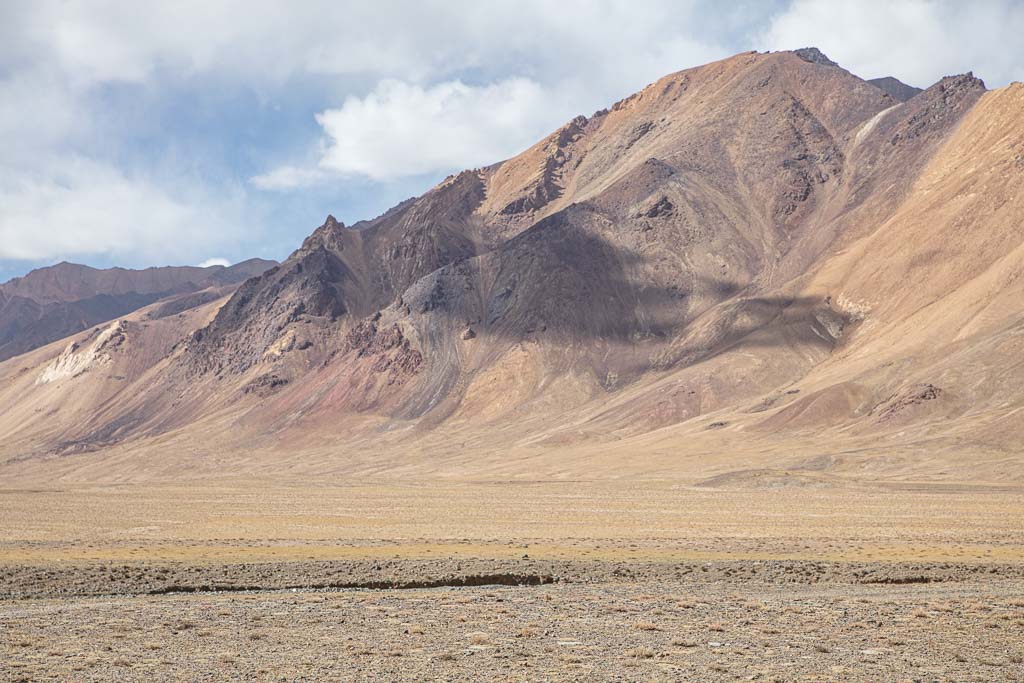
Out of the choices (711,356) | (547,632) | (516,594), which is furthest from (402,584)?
(711,356)

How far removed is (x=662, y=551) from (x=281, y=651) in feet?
72.1

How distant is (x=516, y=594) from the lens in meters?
28.2

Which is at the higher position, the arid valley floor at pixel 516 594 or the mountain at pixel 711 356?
the mountain at pixel 711 356

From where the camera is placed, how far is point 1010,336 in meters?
116

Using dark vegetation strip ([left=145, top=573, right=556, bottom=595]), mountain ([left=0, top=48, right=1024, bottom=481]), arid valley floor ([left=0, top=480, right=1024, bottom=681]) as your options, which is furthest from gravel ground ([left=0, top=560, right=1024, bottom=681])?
mountain ([left=0, top=48, right=1024, bottom=481])

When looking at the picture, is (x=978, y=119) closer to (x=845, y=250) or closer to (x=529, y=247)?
(x=845, y=250)

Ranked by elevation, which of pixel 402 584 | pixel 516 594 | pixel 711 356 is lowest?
pixel 516 594

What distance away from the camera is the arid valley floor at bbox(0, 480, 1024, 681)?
728 inches

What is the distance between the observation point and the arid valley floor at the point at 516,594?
18500 mm

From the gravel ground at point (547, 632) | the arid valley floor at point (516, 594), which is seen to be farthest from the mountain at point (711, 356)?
the gravel ground at point (547, 632)

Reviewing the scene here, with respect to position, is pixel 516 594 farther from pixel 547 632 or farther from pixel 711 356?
pixel 711 356

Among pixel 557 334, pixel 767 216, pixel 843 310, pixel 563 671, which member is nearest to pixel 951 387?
pixel 843 310

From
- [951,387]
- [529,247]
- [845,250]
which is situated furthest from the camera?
[529,247]

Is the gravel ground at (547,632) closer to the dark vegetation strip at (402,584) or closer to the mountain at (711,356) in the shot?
the dark vegetation strip at (402,584)
